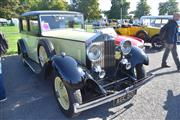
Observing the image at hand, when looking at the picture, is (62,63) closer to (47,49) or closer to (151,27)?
(47,49)

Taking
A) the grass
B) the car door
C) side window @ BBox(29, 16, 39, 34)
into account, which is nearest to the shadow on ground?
the car door

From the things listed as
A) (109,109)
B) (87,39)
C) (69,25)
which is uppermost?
(69,25)

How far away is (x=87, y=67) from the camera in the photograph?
3746 millimetres

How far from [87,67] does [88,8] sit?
41.3 metres

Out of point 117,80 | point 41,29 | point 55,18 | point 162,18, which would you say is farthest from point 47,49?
point 162,18

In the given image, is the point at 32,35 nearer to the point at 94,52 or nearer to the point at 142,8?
the point at 94,52

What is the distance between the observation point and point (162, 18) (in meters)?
11.1

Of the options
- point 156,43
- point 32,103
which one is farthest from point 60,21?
point 156,43

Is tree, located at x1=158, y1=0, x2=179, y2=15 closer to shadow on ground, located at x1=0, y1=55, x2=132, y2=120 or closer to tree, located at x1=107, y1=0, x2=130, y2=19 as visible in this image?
tree, located at x1=107, y1=0, x2=130, y2=19

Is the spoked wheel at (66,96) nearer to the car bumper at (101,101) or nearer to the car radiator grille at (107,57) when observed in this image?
the car bumper at (101,101)

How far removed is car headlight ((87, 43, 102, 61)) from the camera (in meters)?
3.58

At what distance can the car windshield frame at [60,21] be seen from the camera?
5.03 metres

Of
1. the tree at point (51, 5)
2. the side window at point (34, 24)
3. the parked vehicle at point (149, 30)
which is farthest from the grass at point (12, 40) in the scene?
the tree at point (51, 5)

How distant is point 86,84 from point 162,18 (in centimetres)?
925
